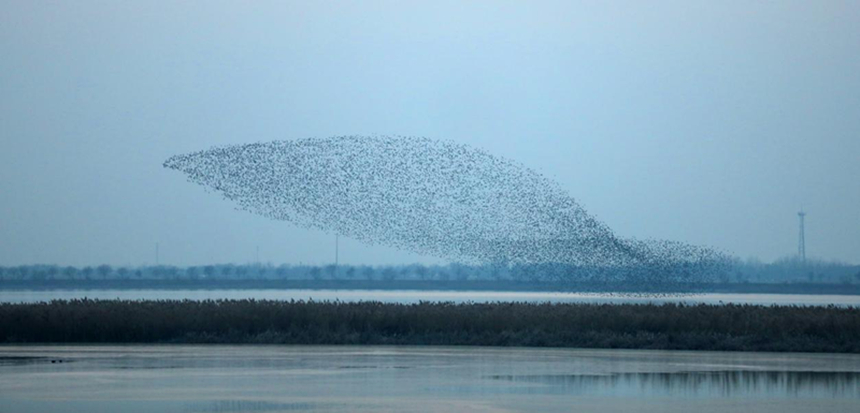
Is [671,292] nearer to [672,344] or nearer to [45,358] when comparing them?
[672,344]

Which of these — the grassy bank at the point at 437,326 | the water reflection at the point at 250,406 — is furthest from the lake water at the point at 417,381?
the grassy bank at the point at 437,326

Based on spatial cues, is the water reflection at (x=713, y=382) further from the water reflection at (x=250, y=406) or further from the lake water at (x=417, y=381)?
the water reflection at (x=250, y=406)

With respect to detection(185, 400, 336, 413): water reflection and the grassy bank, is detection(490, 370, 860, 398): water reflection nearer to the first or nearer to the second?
detection(185, 400, 336, 413): water reflection

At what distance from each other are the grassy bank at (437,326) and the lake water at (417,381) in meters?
2.98

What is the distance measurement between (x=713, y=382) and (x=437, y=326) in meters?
15.8

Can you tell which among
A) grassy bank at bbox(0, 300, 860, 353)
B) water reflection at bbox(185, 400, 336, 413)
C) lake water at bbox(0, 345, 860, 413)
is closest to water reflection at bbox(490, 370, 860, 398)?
lake water at bbox(0, 345, 860, 413)

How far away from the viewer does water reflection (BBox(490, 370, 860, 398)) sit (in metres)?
21.7

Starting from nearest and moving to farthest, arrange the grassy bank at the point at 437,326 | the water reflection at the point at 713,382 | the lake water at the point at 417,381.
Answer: the lake water at the point at 417,381
the water reflection at the point at 713,382
the grassy bank at the point at 437,326

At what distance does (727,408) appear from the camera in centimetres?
1900

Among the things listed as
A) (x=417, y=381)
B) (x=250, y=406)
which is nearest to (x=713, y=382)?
(x=417, y=381)

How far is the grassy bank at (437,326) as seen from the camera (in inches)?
1425

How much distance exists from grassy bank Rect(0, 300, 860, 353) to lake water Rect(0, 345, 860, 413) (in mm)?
2985

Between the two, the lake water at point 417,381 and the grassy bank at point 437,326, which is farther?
the grassy bank at point 437,326

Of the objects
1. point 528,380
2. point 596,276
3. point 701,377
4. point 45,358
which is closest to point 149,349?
point 45,358
